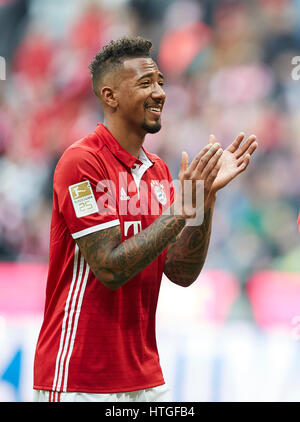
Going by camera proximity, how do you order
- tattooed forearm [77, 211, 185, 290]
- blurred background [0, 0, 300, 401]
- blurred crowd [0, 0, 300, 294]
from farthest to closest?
blurred crowd [0, 0, 300, 294] < blurred background [0, 0, 300, 401] < tattooed forearm [77, 211, 185, 290]

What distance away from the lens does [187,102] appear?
7.04 m

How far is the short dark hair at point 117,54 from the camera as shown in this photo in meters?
2.61

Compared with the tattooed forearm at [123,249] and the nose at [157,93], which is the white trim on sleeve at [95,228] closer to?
the tattooed forearm at [123,249]

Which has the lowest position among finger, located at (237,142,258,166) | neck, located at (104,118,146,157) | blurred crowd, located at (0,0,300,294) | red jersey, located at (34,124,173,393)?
red jersey, located at (34,124,173,393)

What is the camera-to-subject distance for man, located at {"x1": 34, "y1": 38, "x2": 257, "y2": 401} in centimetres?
229

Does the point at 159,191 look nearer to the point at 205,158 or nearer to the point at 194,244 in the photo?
the point at 194,244

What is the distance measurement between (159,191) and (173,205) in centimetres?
30

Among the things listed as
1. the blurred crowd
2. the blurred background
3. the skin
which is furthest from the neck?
the blurred crowd

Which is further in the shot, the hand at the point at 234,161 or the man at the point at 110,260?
the hand at the point at 234,161

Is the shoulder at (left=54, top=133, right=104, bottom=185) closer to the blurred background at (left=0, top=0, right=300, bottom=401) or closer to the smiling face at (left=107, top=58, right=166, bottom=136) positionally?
the smiling face at (left=107, top=58, right=166, bottom=136)

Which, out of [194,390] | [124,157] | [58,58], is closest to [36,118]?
[58,58]

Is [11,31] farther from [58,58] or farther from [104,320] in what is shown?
[104,320]

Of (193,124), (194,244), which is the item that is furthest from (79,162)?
(193,124)

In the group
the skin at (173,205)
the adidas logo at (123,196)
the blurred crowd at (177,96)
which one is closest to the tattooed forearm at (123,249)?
the skin at (173,205)
